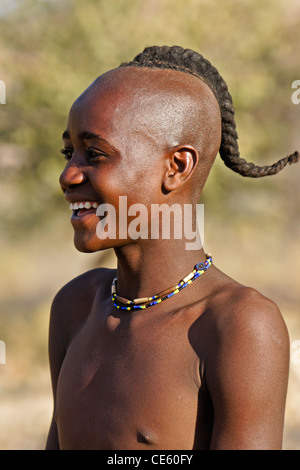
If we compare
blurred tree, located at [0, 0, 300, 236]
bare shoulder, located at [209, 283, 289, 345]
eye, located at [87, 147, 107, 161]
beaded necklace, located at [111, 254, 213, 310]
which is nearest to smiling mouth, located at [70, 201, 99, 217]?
eye, located at [87, 147, 107, 161]

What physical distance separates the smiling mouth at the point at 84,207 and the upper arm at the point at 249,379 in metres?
0.52

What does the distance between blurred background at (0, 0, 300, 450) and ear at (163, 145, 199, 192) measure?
361cm

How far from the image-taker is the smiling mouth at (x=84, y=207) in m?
2.06

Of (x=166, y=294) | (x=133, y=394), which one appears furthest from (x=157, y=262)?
(x=133, y=394)

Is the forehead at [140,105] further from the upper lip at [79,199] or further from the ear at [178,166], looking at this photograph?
the upper lip at [79,199]

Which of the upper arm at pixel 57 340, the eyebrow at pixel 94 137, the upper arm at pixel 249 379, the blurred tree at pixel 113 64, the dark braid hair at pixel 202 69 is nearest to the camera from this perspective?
the upper arm at pixel 249 379

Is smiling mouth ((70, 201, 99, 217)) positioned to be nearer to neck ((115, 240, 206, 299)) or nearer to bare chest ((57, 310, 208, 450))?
neck ((115, 240, 206, 299))

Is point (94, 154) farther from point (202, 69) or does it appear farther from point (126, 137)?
point (202, 69)

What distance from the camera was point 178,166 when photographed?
210 cm

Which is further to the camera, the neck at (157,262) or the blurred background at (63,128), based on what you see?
the blurred background at (63,128)

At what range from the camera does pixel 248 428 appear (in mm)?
1803

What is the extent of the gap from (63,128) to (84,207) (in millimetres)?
3780

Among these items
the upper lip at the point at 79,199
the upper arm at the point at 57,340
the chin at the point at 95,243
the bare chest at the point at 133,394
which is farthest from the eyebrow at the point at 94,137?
the upper arm at the point at 57,340

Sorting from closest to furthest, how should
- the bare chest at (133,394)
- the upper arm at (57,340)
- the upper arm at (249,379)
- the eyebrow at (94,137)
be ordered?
1. the upper arm at (249,379)
2. the bare chest at (133,394)
3. the eyebrow at (94,137)
4. the upper arm at (57,340)
